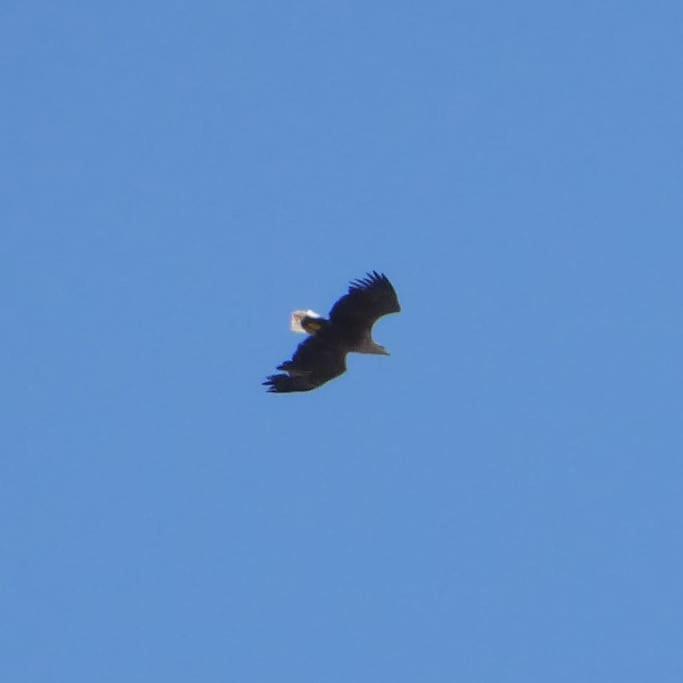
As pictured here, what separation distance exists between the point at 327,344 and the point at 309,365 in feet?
1.21

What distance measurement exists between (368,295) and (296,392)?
1.80 m

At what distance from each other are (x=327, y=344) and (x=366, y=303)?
0.98 metres

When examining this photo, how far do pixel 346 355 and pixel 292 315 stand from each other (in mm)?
882

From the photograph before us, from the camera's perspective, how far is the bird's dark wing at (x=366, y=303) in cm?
4188

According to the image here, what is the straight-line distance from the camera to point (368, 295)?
1654 inches

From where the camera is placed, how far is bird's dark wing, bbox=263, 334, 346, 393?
140 feet

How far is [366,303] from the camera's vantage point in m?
42.1

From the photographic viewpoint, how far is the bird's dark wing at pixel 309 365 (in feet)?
140

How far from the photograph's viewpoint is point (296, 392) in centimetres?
4288

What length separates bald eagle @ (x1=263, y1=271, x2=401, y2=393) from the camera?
42344 millimetres

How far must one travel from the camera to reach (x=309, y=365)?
42.8 m

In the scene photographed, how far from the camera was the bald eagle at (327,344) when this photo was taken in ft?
139

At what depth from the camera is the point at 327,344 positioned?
42.8 metres

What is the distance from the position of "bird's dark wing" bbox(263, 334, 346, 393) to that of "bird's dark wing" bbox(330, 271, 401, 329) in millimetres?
429
